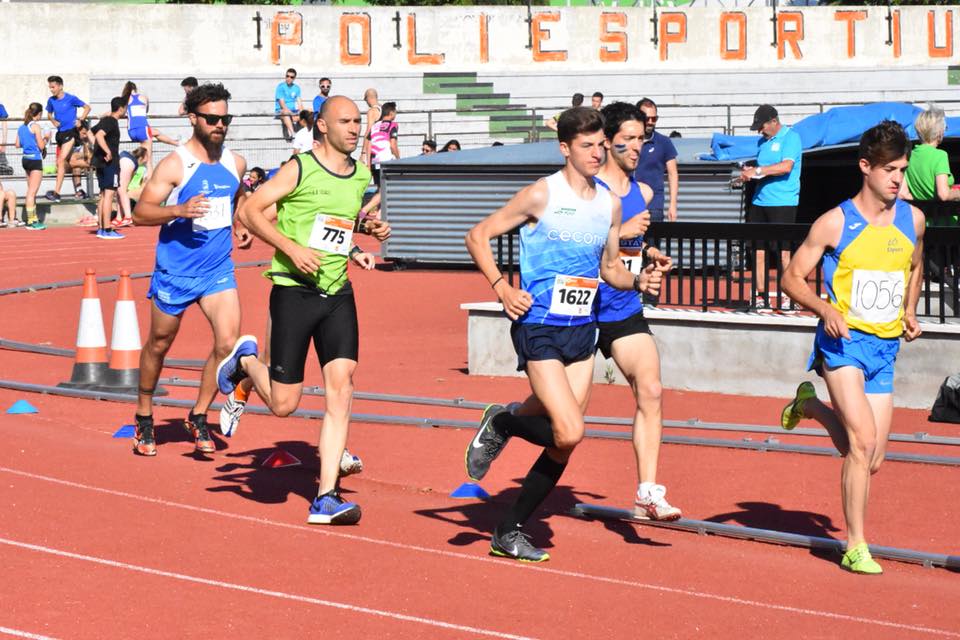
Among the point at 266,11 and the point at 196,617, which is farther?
the point at 266,11

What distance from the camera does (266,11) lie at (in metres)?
38.7

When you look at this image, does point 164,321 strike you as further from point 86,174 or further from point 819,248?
point 86,174

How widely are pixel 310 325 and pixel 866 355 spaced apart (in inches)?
113

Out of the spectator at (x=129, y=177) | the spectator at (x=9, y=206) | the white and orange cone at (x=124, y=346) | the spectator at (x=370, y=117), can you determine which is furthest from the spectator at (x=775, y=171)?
the spectator at (x=9, y=206)

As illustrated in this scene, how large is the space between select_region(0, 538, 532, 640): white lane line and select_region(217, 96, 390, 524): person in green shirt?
1145mm

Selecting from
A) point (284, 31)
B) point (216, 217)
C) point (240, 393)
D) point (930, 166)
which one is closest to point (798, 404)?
point (240, 393)

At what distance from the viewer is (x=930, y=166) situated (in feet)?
42.1

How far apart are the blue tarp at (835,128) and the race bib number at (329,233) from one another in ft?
38.4

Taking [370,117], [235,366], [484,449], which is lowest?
[484,449]

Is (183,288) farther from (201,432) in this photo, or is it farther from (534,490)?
(534,490)

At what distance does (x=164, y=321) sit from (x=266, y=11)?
30.2 meters

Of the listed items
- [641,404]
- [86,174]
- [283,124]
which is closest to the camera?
[641,404]

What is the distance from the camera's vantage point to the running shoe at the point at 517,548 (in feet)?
24.1

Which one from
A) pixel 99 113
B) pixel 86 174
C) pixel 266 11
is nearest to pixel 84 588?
pixel 86 174
